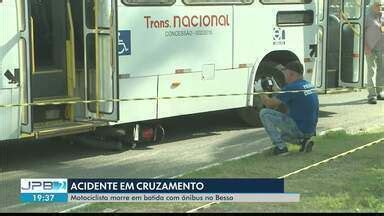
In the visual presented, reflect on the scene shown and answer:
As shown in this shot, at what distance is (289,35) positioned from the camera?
1063cm

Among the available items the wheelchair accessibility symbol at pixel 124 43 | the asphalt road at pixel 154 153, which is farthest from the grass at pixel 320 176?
the wheelchair accessibility symbol at pixel 124 43

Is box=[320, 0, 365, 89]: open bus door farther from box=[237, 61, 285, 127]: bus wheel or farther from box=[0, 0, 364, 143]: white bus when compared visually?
box=[0, 0, 364, 143]: white bus

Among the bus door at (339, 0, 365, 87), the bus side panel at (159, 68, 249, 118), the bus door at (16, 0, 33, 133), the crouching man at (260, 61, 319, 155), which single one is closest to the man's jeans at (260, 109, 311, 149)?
the crouching man at (260, 61, 319, 155)

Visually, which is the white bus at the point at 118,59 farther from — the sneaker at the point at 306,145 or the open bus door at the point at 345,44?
the open bus door at the point at 345,44

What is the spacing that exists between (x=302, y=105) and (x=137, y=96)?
2.05m

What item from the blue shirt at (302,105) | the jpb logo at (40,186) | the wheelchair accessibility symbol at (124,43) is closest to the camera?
the jpb logo at (40,186)

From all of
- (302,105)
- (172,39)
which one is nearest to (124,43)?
(172,39)

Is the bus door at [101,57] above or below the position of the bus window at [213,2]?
below

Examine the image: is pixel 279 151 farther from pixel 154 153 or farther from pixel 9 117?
pixel 9 117

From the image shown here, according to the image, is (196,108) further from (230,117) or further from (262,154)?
(230,117)

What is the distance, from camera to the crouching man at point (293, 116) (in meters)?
8.24

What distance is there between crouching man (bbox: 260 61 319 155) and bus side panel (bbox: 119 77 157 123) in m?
1.48

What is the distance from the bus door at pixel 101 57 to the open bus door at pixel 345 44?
181 inches

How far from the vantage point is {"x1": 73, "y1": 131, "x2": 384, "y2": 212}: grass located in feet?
19.5
